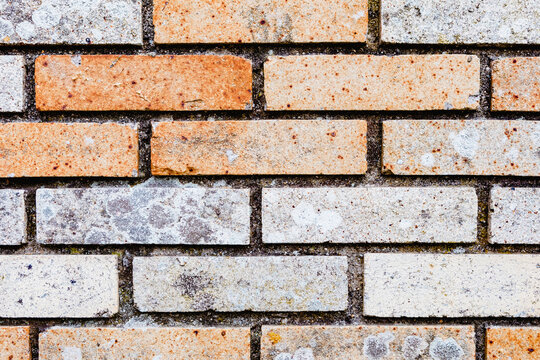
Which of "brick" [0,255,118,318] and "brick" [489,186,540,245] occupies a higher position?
"brick" [489,186,540,245]

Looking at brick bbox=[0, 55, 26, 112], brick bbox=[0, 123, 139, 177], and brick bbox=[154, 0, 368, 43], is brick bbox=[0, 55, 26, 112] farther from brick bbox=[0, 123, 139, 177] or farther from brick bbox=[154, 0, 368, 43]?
brick bbox=[154, 0, 368, 43]

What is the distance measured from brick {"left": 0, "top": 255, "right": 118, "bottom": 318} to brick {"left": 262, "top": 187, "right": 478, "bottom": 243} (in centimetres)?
34

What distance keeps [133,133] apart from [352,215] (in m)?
0.46

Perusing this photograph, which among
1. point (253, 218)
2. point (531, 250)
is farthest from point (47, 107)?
point (531, 250)

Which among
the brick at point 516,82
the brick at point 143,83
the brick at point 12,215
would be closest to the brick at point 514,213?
the brick at point 516,82

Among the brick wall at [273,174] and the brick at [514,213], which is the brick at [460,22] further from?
the brick at [514,213]

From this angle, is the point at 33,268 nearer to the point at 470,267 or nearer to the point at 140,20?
the point at 140,20

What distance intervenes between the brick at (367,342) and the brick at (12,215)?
0.53 meters

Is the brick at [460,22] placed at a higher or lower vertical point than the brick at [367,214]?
higher

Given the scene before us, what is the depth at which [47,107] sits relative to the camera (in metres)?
0.71

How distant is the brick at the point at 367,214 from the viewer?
2.31ft

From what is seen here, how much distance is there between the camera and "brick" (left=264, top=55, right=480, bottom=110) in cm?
70

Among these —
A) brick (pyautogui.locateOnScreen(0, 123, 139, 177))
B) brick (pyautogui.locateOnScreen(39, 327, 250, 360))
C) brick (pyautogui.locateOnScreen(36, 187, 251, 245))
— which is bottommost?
brick (pyautogui.locateOnScreen(39, 327, 250, 360))

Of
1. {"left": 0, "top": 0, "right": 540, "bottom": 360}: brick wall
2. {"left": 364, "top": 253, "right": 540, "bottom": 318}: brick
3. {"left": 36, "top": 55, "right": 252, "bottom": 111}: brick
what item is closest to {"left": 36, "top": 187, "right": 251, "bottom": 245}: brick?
{"left": 0, "top": 0, "right": 540, "bottom": 360}: brick wall
